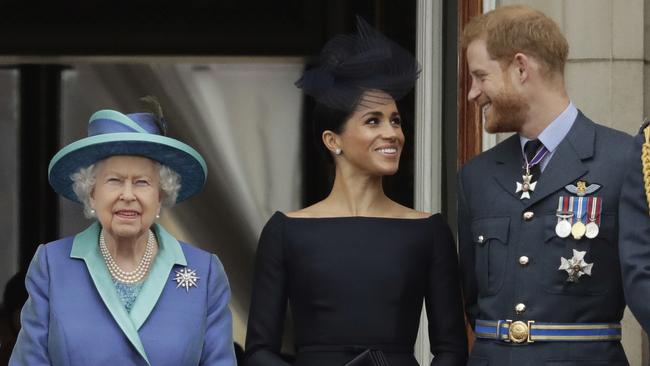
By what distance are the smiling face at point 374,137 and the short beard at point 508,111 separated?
376 mm

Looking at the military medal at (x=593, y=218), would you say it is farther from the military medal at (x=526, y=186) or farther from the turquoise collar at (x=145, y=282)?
the turquoise collar at (x=145, y=282)

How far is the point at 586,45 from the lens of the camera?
613 cm

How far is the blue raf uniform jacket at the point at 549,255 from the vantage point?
191 inches

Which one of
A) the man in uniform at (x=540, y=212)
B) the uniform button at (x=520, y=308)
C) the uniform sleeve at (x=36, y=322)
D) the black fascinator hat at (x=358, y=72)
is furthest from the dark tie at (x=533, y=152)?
the uniform sleeve at (x=36, y=322)

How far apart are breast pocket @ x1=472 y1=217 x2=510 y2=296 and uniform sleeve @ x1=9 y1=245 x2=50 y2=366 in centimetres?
128

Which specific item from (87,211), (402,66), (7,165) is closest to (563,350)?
(402,66)

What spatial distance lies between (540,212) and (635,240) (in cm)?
48

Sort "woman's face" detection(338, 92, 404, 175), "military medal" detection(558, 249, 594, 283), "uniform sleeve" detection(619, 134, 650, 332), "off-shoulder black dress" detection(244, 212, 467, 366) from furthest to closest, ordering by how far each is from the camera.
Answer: "woman's face" detection(338, 92, 404, 175) < "off-shoulder black dress" detection(244, 212, 467, 366) < "military medal" detection(558, 249, 594, 283) < "uniform sleeve" detection(619, 134, 650, 332)

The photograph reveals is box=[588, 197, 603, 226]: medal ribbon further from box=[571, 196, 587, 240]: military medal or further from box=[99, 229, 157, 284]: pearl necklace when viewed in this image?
box=[99, 229, 157, 284]: pearl necklace

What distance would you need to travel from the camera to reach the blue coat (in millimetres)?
4914

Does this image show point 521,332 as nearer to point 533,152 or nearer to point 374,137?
point 533,152

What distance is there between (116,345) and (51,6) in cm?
410

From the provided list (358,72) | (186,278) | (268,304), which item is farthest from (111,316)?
(358,72)

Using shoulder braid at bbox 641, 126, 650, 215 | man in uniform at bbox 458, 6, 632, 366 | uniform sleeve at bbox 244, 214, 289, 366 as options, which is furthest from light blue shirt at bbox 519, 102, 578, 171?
uniform sleeve at bbox 244, 214, 289, 366
